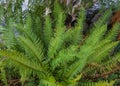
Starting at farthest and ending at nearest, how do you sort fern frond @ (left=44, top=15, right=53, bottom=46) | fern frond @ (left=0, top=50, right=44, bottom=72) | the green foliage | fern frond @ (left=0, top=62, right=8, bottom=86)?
fern frond @ (left=44, top=15, right=53, bottom=46)
fern frond @ (left=0, top=62, right=8, bottom=86)
the green foliage
fern frond @ (left=0, top=50, right=44, bottom=72)

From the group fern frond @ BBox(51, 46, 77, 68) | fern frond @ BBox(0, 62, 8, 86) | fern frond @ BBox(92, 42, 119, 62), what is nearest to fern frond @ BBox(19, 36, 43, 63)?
fern frond @ BBox(51, 46, 77, 68)

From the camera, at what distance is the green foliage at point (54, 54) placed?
1932 millimetres

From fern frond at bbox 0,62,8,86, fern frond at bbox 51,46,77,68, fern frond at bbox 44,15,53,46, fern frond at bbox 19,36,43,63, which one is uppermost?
fern frond at bbox 44,15,53,46

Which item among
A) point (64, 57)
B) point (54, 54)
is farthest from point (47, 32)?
point (64, 57)

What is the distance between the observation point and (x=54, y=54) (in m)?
2.05

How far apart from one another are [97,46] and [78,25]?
0.99ft

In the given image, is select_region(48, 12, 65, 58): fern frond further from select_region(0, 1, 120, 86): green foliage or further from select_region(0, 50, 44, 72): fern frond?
select_region(0, 50, 44, 72): fern frond

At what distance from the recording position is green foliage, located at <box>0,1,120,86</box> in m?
1.93

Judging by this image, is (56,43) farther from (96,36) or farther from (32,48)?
(96,36)

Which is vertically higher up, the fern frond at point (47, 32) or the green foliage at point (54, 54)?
the fern frond at point (47, 32)

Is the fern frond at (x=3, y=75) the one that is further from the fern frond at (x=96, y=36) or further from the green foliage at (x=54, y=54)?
the fern frond at (x=96, y=36)

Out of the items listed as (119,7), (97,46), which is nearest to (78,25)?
(97,46)

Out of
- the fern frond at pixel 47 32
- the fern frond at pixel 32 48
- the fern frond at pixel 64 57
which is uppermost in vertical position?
the fern frond at pixel 47 32

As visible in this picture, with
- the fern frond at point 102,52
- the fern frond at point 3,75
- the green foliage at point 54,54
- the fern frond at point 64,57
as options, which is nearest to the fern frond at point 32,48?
the green foliage at point 54,54
